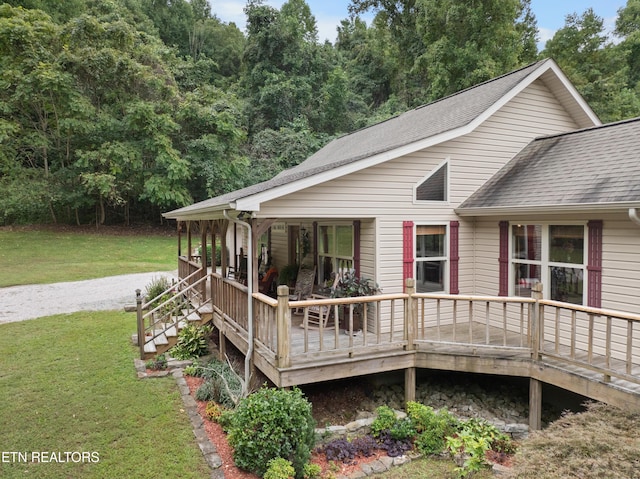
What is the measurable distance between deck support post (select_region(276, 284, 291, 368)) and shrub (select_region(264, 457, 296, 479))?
3.96 feet

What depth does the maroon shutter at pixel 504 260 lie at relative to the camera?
24.1 feet

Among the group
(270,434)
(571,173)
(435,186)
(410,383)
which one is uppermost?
(571,173)

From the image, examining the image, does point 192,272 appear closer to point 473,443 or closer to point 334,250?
point 334,250

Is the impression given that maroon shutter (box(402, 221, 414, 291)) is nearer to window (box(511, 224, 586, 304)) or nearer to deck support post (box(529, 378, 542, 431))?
window (box(511, 224, 586, 304))

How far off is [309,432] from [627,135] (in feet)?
23.5

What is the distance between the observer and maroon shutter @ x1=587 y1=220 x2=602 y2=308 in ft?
19.6

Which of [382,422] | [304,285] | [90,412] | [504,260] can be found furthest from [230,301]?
[504,260]

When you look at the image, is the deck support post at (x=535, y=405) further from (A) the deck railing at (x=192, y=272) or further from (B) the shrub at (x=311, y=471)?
(A) the deck railing at (x=192, y=272)

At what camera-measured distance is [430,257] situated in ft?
25.1

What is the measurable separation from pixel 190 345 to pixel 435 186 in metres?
5.84

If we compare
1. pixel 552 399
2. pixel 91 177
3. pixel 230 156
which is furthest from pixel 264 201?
pixel 230 156

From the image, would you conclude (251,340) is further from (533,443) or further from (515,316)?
(515,316)

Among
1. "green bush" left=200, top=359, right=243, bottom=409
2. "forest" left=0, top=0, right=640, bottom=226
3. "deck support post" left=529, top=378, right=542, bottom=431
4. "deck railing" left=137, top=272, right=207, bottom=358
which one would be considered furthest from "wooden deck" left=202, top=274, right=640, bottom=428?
"forest" left=0, top=0, right=640, bottom=226

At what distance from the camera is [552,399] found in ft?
20.4
